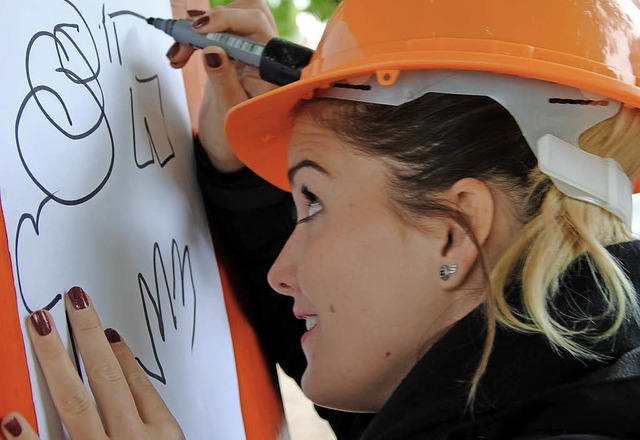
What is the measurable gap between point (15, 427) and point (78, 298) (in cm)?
15

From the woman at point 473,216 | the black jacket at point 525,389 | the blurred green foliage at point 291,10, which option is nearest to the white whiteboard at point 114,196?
the woman at point 473,216

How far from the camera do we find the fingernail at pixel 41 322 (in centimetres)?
65

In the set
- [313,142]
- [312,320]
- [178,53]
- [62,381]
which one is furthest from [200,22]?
[62,381]

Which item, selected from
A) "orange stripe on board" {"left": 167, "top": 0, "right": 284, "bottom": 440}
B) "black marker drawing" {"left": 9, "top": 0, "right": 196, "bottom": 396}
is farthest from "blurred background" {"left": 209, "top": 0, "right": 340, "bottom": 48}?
"black marker drawing" {"left": 9, "top": 0, "right": 196, "bottom": 396}

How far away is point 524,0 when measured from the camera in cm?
75

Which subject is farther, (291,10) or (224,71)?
(291,10)

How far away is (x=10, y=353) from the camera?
0.61 meters

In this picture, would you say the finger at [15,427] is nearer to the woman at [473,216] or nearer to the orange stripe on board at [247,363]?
the woman at [473,216]

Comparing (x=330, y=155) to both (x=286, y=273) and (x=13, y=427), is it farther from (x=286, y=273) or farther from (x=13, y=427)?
(x=13, y=427)

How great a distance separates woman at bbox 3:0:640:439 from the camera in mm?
713

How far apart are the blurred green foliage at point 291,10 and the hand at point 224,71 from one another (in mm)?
1461

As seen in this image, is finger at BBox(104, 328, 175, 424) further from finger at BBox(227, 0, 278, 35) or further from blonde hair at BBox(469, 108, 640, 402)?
finger at BBox(227, 0, 278, 35)

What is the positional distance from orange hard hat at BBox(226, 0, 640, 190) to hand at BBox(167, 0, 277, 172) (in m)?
0.22

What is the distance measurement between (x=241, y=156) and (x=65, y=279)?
1.24ft
